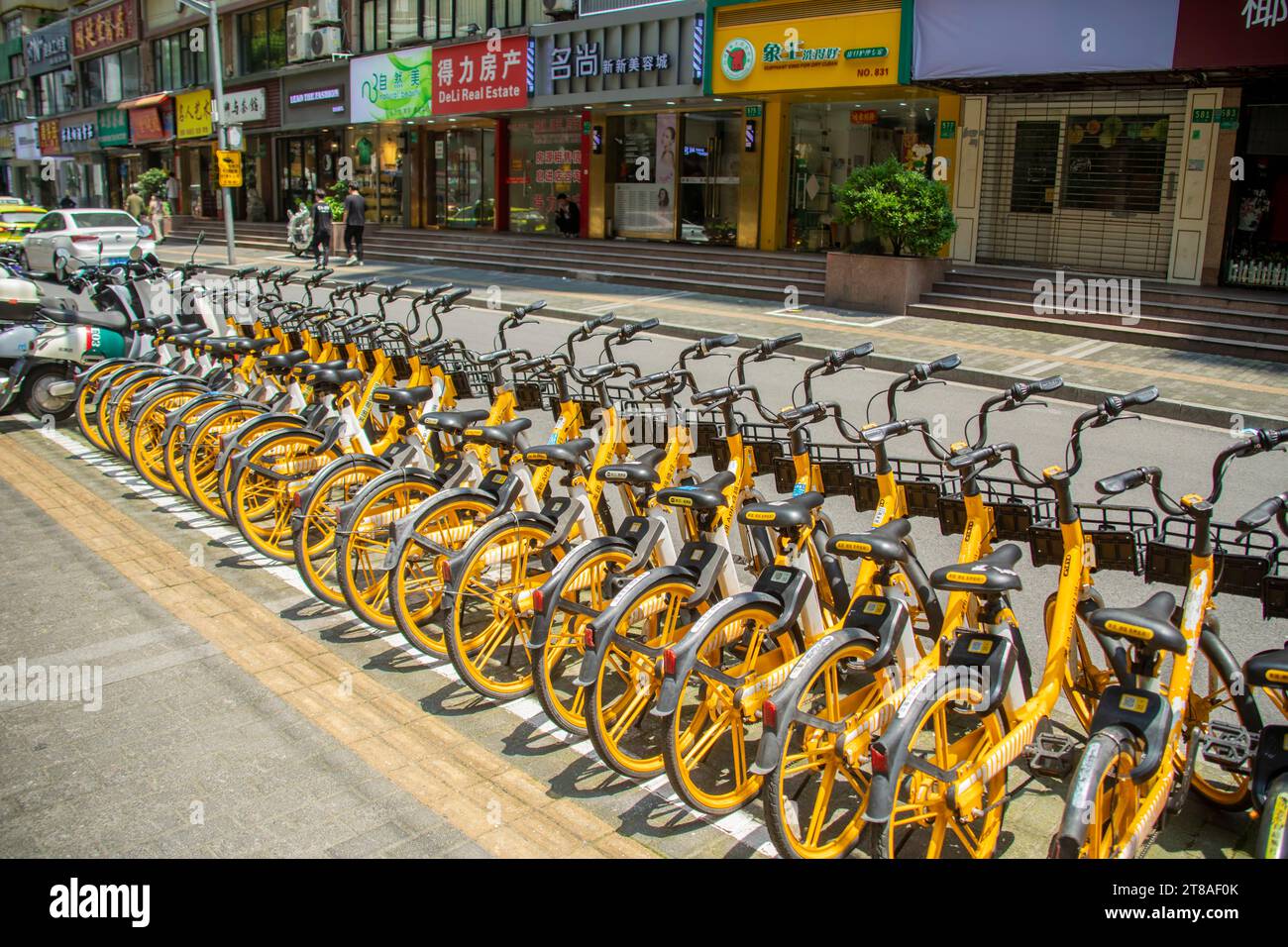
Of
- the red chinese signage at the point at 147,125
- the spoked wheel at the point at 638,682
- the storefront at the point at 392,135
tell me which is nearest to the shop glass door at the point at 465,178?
the storefront at the point at 392,135

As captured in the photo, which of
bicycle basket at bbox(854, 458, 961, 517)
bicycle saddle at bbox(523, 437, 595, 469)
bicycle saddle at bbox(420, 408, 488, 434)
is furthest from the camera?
bicycle saddle at bbox(420, 408, 488, 434)

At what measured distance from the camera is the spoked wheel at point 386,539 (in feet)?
16.8

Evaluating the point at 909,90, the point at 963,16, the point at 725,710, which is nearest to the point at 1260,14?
the point at 963,16

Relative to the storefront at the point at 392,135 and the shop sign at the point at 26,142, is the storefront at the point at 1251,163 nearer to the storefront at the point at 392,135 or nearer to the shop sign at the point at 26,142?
the storefront at the point at 392,135

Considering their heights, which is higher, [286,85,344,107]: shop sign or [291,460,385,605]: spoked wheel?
[286,85,344,107]: shop sign

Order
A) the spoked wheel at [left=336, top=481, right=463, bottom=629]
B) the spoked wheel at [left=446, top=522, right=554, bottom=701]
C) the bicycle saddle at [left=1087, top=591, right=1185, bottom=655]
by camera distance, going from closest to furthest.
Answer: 1. the bicycle saddle at [left=1087, top=591, right=1185, bottom=655]
2. the spoked wheel at [left=446, top=522, right=554, bottom=701]
3. the spoked wheel at [left=336, top=481, right=463, bottom=629]

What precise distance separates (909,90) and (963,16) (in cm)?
200

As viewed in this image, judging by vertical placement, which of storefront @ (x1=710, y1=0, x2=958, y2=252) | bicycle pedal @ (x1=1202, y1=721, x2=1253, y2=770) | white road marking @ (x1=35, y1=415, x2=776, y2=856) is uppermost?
storefront @ (x1=710, y1=0, x2=958, y2=252)

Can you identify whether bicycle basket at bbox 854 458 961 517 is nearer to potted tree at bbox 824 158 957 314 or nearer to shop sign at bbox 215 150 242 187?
potted tree at bbox 824 158 957 314

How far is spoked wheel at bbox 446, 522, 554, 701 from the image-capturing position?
4.55 m

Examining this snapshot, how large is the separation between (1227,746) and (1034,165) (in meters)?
16.9

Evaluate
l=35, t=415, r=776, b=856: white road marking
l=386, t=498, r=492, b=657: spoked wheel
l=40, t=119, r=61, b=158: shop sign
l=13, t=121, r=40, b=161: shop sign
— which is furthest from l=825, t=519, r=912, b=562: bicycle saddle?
l=13, t=121, r=40, b=161: shop sign

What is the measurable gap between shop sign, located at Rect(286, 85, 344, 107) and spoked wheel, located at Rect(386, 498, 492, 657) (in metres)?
29.5

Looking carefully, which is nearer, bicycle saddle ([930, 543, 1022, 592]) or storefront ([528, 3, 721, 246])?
bicycle saddle ([930, 543, 1022, 592])
